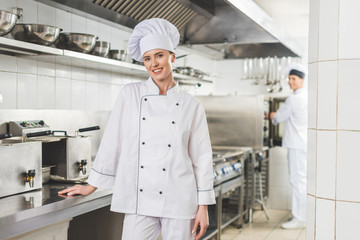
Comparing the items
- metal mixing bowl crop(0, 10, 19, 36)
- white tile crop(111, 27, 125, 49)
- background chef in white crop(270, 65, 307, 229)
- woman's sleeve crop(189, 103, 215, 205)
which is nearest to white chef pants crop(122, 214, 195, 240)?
woman's sleeve crop(189, 103, 215, 205)

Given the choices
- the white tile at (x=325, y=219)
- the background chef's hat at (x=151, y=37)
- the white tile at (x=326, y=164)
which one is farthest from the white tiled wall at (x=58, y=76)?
the white tile at (x=325, y=219)

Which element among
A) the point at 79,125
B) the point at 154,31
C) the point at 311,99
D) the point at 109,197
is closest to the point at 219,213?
the point at 79,125

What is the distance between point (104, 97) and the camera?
3.87 meters

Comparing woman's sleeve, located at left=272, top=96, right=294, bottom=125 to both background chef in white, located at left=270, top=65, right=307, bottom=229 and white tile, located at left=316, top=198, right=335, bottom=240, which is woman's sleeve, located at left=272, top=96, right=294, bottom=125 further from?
white tile, located at left=316, top=198, right=335, bottom=240

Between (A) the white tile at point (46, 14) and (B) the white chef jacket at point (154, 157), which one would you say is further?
(A) the white tile at point (46, 14)

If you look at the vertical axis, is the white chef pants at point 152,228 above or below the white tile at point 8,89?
below

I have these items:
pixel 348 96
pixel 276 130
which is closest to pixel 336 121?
pixel 348 96

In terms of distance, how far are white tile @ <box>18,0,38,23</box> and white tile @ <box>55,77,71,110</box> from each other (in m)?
0.49

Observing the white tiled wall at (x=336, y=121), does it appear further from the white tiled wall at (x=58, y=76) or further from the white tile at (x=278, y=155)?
the white tile at (x=278, y=155)

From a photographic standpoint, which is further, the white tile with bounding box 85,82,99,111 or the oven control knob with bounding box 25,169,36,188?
the white tile with bounding box 85,82,99,111

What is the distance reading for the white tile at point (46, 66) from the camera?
310 centimetres

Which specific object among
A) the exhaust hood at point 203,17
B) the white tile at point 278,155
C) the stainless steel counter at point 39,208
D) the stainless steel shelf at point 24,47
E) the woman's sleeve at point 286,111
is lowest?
the white tile at point 278,155

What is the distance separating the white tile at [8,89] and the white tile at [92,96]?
2.58ft

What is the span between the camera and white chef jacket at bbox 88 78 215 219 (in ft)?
6.66
